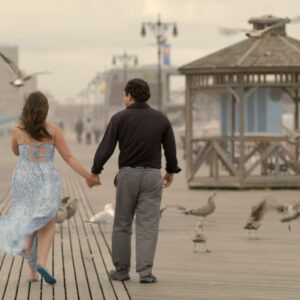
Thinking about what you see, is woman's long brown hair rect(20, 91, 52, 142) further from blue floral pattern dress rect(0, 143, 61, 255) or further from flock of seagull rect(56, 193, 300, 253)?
flock of seagull rect(56, 193, 300, 253)

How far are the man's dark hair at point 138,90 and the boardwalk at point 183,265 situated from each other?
5.75ft

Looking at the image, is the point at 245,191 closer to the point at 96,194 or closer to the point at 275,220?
the point at 96,194

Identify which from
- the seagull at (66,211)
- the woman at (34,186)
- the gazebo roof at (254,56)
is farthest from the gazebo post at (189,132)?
the woman at (34,186)

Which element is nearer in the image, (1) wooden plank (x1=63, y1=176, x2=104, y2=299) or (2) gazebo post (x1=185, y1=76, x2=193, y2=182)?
(1) wooden plank (x1=63, y1=176, x2=104, y2=299)

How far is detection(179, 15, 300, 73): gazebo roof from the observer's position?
26.3 m

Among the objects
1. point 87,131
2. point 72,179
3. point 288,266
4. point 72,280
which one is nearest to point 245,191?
point 72,179

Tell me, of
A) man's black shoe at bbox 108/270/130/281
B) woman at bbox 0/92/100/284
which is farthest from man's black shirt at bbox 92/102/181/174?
man's black shoe at bbox 108/270/130/281

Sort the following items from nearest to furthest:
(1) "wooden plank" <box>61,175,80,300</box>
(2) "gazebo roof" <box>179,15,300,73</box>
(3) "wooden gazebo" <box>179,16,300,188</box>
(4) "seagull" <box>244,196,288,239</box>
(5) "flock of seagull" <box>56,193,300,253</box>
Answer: (1) "wooden plank" <box>61,175,80,300</box>, (5) "flock of seagull" <box>56,193,300,253</box>, (4) "seagull" <box>244,196,288,239</box>, (2) "gazebo roof" <box>179,15,300,73</box>, (3) "wooden gazebo" <box>179,16,300,188</box>

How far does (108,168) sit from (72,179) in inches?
291

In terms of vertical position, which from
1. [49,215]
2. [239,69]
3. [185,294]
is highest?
[239,69]

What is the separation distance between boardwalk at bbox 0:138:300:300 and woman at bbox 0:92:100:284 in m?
0.41

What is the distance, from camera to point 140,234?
11477 mm

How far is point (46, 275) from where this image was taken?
36.6 feet

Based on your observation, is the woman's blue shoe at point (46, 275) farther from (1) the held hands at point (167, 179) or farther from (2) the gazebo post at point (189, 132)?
(2) the gazebo post at point (189, 132)
